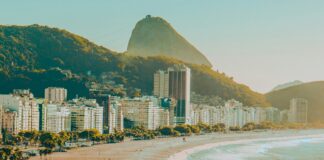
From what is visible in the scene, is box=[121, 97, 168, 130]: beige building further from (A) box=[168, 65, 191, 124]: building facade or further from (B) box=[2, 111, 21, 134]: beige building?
(B) box=[2, 111, 21, 134]: beige building

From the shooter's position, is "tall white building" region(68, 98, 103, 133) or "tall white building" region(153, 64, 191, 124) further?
"tall white building" region(153, 64, 191, 124)

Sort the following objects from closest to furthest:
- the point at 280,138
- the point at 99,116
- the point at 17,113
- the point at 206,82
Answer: the point at 17,113 < the point at 99,116 < the point at 280,138 < the point at 206,82

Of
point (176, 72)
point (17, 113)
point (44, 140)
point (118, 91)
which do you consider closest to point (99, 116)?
point (17, 113)

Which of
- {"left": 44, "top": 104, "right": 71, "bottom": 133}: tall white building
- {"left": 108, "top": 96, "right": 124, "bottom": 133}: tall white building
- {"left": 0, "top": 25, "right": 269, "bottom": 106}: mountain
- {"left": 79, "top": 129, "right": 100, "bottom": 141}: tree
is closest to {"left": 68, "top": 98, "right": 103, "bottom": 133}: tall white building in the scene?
{"left": 44, "top": 104, "right": 71, "bottom": 133}: tall white building

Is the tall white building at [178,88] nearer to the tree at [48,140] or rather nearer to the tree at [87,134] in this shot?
the tree at [87,134]

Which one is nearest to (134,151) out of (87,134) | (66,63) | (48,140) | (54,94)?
(48,140)

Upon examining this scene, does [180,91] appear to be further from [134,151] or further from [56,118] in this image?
[134,151]

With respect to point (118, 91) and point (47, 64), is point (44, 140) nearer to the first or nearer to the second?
point (118, 91)
